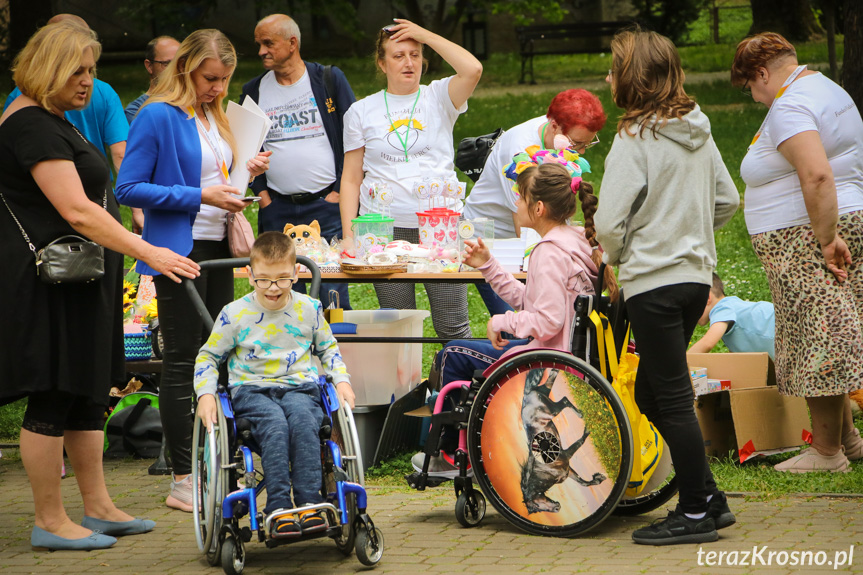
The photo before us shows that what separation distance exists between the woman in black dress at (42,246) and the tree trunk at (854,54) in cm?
887

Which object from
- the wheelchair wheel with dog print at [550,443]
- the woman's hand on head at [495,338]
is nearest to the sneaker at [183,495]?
the wheelchair wheel with dog print at [550,443]

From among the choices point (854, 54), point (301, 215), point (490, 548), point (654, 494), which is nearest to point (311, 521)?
point (490, 548)

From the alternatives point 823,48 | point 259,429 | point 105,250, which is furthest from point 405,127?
point 823,48

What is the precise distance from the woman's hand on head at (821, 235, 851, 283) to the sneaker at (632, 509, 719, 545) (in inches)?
59.8

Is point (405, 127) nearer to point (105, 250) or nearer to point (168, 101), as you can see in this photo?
point (168, 101)

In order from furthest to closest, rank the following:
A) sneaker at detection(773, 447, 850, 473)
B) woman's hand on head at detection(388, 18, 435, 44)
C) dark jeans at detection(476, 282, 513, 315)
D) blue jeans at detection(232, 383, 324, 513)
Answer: dark jeans at detection(476, 282, 513, 315) → woman's hand on head at detection(388, 18, 435, 44) → sneaker at detection(773, 447, 850, 473) → blue jeans at detection(232, 383, 324, 513)

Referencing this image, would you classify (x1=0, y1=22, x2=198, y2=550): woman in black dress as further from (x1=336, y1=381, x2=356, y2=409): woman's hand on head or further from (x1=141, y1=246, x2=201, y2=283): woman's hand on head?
(x1=336, y1=381, x2=356, y2=409): woman's hand on head

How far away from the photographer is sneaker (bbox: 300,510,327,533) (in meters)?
3.90

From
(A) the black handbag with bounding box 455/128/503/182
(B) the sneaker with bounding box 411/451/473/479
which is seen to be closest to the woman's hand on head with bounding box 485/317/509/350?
(B) the sneaker with bounding box 411/451/473/479

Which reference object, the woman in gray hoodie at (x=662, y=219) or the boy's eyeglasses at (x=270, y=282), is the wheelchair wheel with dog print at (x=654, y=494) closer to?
the woman in gray hoodie at (x=662, y=219)

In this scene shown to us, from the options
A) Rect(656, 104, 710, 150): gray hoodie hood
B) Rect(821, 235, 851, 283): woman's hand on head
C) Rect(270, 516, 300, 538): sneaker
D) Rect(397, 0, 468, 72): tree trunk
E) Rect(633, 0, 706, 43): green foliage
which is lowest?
Rect(270, 516, 300, 538): sneaker

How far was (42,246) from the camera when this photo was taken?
171 inches

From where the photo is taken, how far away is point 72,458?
4.71 meters

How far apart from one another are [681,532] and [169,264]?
2.31 metres
